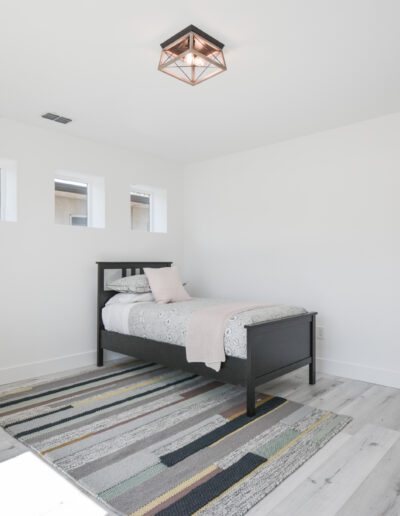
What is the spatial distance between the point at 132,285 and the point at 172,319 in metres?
0.87

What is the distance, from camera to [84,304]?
4004 mm

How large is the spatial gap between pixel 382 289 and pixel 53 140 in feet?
11.2

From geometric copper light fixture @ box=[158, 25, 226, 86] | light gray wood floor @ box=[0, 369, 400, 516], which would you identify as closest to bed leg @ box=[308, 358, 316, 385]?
light gray wood floor @ box=[0, 369, 400, 516]

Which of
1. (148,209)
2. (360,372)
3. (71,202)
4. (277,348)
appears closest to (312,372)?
(360,372)

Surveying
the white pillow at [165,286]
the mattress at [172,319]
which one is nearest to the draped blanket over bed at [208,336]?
the mattress at [172,319]

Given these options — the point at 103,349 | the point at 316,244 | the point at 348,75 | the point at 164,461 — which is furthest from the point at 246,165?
the point at 164,461

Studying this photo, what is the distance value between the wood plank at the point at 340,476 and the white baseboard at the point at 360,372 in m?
0.97

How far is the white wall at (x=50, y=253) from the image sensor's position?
3.46 meters

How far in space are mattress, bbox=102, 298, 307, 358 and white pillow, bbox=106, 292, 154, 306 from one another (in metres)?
0.05

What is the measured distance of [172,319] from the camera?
3.16m

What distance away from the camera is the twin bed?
2.68 metres

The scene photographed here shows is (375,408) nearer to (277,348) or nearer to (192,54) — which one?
(277,348)

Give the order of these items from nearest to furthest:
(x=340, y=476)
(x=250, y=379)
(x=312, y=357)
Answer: (x=340, y=476)
(x=250, y=379)
(x=312, y=357)

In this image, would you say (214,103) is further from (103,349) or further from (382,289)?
(103,349)
